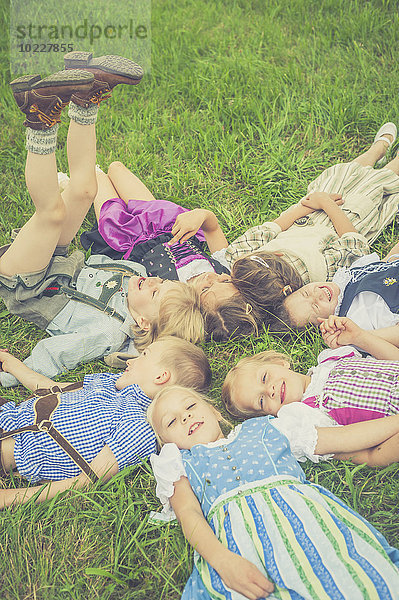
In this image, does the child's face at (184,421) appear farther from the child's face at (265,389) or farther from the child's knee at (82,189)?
the child's knee at (82,189)

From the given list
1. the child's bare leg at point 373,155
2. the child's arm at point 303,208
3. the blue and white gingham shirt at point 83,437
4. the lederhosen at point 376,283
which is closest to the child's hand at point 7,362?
the blue and white gingham shirt at point 83,437

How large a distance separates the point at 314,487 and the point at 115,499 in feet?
2.62

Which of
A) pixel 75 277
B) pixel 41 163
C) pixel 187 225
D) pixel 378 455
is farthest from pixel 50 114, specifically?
pixel 378 455

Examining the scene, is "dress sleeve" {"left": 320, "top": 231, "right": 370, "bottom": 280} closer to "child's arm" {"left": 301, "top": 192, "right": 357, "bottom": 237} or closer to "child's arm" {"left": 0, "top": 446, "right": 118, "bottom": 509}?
"child's arm" {"left": 301, "top": 192, "right": 357, "bottom": 237}

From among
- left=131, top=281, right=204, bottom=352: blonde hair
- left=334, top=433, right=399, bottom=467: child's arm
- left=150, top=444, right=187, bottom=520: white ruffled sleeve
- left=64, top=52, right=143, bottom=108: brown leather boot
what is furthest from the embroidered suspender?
left=334, top=433, right=399, bottom=467: child's arm

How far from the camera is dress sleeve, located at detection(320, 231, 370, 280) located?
3371 millimetres

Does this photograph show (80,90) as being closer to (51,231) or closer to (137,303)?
(51,231)

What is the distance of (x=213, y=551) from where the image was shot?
1.96 m

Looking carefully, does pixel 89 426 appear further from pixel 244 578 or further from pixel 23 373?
pixel 244 578

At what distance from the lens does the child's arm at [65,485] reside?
2.30 metres

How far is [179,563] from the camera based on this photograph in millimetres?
2088

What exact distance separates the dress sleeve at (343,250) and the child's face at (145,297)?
3.08ft

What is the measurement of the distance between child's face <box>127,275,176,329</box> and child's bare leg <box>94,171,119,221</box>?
839mm

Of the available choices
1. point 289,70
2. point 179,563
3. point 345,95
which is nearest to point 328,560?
point 179,563
